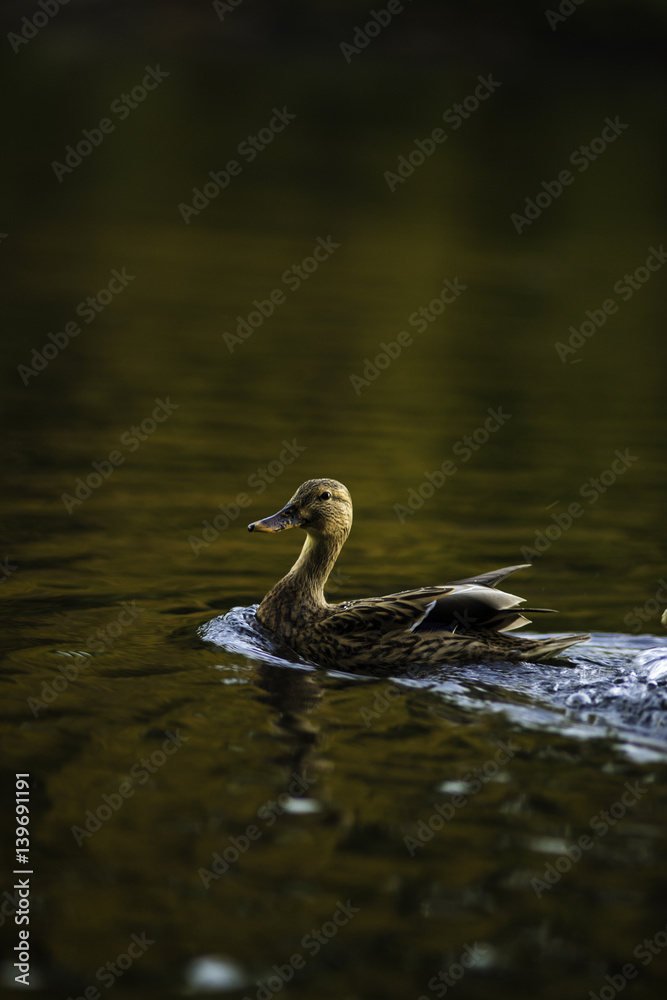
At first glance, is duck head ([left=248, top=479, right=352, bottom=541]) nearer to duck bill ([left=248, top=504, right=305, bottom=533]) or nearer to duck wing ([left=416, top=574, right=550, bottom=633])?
duck bill ([left=248, top=504, right=305, bottom=533])

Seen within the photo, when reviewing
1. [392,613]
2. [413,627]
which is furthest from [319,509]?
[413,627]

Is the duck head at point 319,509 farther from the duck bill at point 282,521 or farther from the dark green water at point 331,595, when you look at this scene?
the dark green water at point 331,595

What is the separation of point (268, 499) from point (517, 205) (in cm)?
2684

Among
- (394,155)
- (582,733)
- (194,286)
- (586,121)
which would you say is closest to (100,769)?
(582,733)

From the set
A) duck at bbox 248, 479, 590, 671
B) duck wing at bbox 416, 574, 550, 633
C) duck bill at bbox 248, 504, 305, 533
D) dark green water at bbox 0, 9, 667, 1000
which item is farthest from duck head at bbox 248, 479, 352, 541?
duck wing at bbox 416, 574, 550, 633

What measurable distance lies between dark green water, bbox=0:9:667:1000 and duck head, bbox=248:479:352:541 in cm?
87

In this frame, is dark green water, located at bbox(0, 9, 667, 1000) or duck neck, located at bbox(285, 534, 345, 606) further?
duck neck, located at bbox(285, 534, 345, 606)

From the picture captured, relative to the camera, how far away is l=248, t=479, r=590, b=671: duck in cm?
916

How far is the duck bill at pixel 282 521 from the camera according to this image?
9898mm

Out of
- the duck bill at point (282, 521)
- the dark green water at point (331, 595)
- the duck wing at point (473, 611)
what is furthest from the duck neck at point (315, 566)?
the duck wing at point (473, 611)

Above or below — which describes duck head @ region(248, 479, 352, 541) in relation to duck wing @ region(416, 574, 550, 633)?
above

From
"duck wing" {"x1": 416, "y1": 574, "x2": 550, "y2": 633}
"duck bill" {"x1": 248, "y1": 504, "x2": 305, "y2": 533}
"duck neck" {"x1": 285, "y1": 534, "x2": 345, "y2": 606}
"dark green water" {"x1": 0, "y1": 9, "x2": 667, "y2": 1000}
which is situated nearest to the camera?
"dark green water" {"x1": 0, "y1": 9, "x2": 667, "y2": 1000}

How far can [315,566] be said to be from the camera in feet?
33.6

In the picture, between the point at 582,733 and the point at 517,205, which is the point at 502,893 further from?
the point at 517,205
